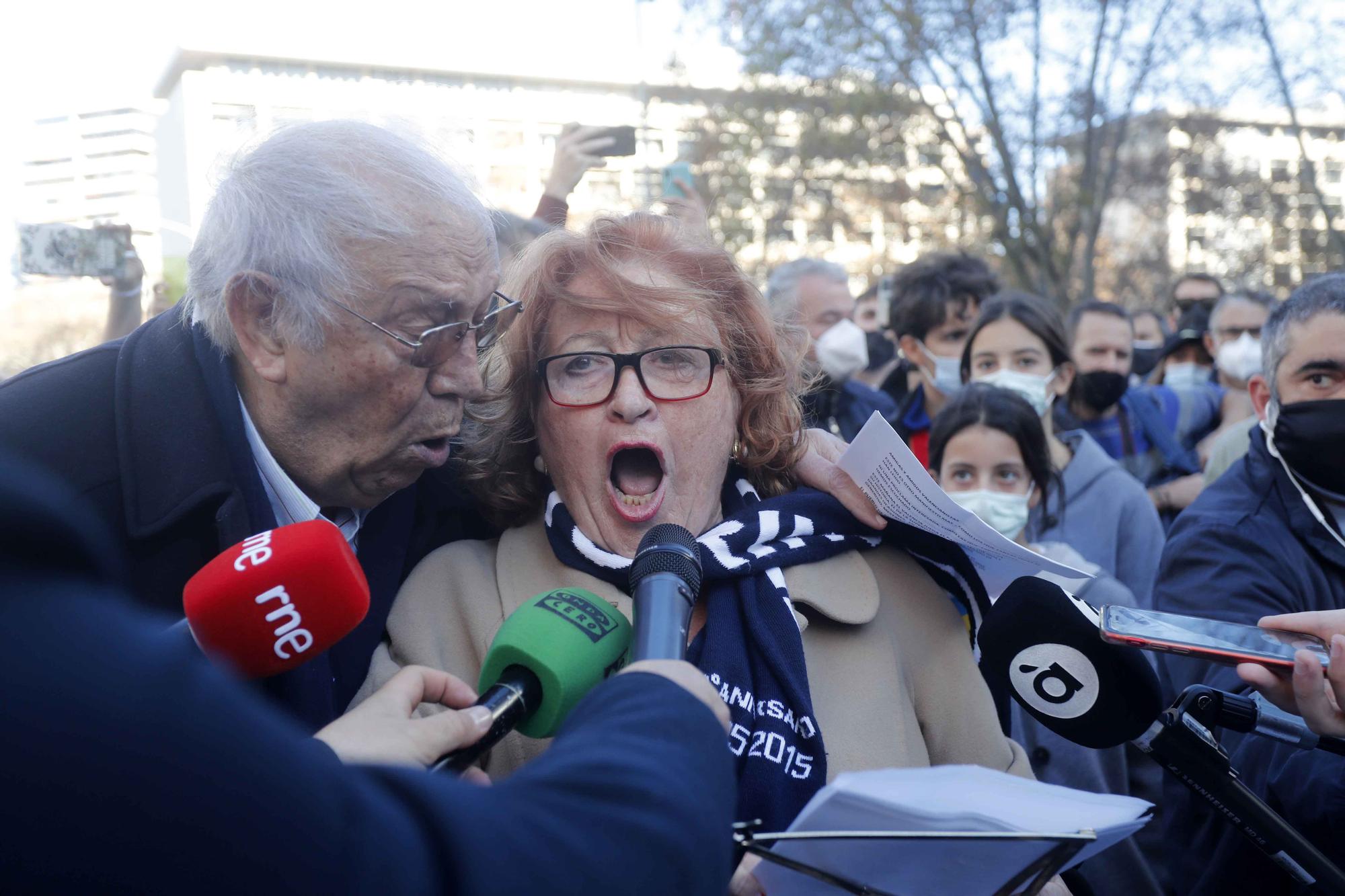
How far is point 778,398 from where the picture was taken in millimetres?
2754

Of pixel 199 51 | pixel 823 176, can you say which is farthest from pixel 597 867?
pixel 199 51

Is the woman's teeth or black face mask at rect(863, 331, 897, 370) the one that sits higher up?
the woman's teeth

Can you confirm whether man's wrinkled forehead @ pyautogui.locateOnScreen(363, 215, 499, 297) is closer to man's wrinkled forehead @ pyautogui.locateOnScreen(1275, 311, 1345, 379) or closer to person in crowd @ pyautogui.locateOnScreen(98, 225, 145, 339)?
man's wrinkled forehead @ pyautogui.locateOnScreen(1275, 311, 1345, 379)

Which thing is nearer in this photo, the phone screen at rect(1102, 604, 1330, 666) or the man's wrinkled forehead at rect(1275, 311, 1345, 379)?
the phone screen at rect(1102, 604, 1330, 666)

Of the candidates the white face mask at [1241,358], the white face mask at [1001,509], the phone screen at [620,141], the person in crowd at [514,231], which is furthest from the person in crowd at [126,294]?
the white face mask at [1241,358]

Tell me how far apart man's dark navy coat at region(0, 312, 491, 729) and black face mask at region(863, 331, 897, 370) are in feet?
18.5

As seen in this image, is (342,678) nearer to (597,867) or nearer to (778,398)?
(778,398)

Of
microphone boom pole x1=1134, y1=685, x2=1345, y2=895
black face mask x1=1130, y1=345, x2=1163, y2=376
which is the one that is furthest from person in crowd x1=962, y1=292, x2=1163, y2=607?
black face mask x1=1130, y1=345, x2=1163, y2=376

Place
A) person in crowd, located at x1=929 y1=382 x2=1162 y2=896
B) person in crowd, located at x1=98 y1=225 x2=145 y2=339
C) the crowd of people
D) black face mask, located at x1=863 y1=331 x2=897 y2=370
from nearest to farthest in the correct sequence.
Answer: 1. the crowd of people
2. person in crowd, located at x1=929 y1=382 x2=1162 y2=896
3. person in crowd, located at x1=98 y1=225 x2=145 y2=339
4. black face mask, located at x1=863 y1=331 x2=897 y2=370

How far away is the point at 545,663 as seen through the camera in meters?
1.64

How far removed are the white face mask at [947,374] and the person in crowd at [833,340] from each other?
28 cm

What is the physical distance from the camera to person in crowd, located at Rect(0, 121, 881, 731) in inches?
81.5

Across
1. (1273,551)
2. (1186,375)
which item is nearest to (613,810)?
(1273,551)

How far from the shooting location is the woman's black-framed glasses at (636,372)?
252cm
